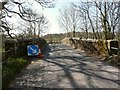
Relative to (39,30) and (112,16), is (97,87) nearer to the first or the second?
(112,16)

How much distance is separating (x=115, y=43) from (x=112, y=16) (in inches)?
277

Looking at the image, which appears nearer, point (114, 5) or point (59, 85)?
point (59, 85)

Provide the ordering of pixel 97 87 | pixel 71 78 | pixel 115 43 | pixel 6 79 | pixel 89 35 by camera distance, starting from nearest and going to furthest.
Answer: pixel 97 87
pixel 6 79
pixel 71 78
pixel 115 43
pixel 89 35

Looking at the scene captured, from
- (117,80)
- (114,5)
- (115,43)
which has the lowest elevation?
(117,80)

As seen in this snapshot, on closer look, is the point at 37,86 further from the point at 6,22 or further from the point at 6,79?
the point at 6,22

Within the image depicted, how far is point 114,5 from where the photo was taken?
22172 millimetres

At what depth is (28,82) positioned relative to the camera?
25.8 ft

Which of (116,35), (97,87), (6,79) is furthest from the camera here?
(116,35)

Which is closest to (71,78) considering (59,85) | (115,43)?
(59,85)

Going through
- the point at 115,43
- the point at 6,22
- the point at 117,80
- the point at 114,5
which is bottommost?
the point at 117,80

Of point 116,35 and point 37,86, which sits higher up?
point 116,35

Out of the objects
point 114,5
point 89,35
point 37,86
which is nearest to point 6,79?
point 37,86

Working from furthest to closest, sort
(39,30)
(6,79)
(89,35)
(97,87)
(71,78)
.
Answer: (39,30)
(89,35)
(71,78)
(6,79)
(97,87)

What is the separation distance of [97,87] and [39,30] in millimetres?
55342
